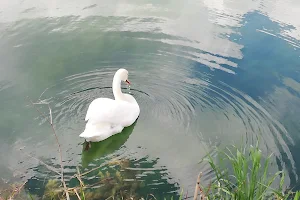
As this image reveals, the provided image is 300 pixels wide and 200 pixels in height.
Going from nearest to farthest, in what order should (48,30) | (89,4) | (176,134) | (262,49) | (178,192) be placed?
(178,192) → (176,134) → (262,49) → (48,30) → (89,4)

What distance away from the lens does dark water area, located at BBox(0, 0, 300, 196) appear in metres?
5.17

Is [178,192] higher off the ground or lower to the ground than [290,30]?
lower

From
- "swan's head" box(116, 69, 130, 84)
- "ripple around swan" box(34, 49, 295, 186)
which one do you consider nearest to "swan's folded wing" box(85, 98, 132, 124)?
"ripple around swan" box(34, 49, 295, 186)

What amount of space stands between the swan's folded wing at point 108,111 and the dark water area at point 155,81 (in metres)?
0.29

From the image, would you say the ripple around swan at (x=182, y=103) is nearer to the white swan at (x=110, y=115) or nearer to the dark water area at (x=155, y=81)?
the dark water area at (x=155, y=81)

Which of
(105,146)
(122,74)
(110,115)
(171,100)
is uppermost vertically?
(122,74)

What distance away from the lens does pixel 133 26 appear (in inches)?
335

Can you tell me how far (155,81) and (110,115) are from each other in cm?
145

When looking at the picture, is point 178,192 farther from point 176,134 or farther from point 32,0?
point 32,0

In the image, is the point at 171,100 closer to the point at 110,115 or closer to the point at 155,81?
the point at 155,81

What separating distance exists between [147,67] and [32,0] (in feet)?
14.4

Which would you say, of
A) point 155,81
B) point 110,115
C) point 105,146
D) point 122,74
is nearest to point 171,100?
point 155,81

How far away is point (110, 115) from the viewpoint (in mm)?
5441

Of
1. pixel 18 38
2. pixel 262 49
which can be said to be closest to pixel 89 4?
pixel 18 38
